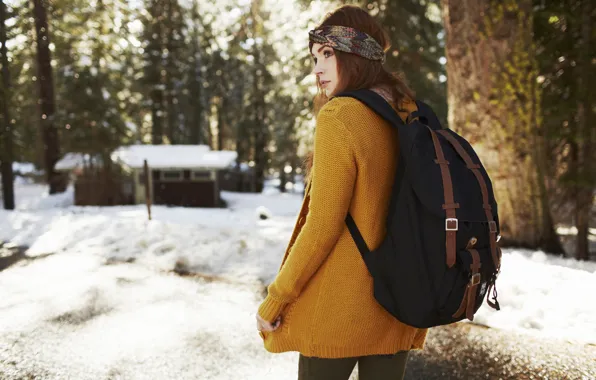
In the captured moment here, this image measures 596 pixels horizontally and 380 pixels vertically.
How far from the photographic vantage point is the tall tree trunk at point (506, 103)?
630 cm

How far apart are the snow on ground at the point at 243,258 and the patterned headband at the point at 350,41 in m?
3.60

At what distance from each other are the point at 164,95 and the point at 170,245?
96.7ft

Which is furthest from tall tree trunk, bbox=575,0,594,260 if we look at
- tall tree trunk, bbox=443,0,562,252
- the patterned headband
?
the patterned headband

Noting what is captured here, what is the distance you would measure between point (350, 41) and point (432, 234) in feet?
2.55

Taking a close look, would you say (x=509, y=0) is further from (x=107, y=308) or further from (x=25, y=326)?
Answer: (x=25, y=326)

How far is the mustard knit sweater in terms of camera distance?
155 cm

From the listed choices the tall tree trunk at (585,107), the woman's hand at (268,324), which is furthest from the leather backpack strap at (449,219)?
the tall tree trunk at (585,107)

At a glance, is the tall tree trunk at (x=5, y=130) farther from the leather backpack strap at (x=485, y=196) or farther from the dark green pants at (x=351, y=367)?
the leather backpack strap at (x=485, y=196)

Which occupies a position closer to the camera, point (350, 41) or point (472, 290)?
point (472, 290)

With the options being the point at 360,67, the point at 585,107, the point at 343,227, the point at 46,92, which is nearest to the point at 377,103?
the point at 360,67

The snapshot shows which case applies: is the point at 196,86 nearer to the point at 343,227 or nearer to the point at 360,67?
the point at 360,67

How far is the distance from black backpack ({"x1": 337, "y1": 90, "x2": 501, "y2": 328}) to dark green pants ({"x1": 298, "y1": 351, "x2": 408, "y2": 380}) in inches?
11.6

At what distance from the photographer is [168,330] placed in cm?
441

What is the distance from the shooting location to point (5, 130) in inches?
815
